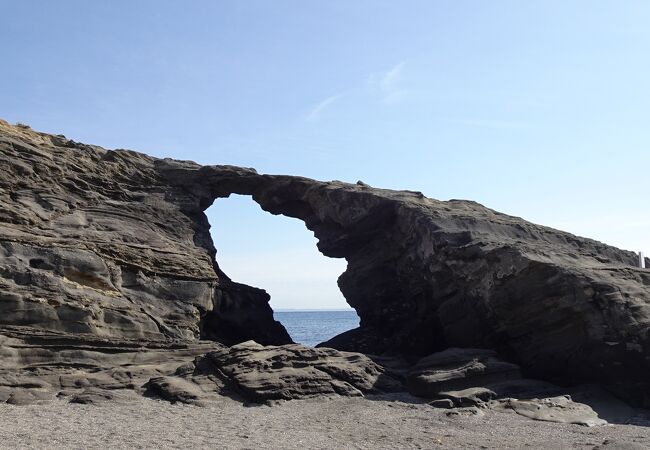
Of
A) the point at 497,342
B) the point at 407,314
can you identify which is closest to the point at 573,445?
the point at 497,342

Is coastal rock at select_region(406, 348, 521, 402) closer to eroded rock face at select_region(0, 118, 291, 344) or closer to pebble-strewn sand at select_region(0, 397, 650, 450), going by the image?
pebble-strewn sand at select_region(0, 397, 650, 450)

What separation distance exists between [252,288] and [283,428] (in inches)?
532

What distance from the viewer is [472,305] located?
23.3 m

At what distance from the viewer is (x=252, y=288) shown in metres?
28.2

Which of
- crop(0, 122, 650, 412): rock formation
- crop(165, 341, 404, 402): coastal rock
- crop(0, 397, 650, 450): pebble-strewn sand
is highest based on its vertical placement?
crop(0, 122, 650, 412): rock formation

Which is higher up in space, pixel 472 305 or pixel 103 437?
pixel 472 305

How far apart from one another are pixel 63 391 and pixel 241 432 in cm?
565

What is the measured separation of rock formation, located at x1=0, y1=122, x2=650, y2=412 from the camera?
760 inches

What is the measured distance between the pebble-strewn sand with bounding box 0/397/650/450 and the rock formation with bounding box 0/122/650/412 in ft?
5.81

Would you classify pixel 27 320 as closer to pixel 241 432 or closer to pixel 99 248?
pixel 99 248

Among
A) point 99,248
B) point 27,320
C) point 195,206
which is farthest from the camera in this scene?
point 195,206

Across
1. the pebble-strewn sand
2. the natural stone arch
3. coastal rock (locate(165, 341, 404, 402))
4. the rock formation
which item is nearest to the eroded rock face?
the rock formation

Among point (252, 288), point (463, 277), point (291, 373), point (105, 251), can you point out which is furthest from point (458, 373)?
point (105, 251)

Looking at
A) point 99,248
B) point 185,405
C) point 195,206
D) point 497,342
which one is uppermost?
point 195,206
